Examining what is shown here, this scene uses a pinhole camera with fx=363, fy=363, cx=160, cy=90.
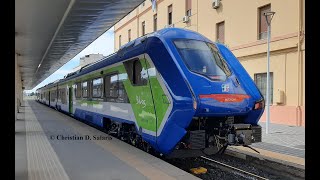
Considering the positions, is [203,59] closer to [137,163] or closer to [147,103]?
[147,103]

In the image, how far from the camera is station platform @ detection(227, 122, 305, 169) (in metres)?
7.83

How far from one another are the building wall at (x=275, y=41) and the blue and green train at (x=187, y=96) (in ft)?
30.3

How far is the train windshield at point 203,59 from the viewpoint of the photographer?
7348 millimetres

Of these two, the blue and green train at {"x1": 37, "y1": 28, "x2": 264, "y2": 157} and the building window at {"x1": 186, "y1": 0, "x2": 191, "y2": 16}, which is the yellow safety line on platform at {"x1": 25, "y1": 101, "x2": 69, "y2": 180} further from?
the building window at {"x1": 186, "y1": 0, "x2": 191, "y2": 16}

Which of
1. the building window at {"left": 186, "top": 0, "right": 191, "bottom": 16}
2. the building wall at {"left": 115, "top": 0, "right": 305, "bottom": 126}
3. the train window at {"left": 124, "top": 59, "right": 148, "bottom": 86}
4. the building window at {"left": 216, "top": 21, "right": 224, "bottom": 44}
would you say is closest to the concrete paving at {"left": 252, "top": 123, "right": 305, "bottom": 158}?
the building wall at {"left": 115, "top": 0, "right": 305, "bottom": 126}

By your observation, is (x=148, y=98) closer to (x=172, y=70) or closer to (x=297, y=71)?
(x=172, y=70)

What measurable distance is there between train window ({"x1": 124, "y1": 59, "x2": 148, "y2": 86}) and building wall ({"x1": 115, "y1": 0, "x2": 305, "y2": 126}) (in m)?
10.0

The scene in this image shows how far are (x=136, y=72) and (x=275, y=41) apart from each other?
36.8 feet

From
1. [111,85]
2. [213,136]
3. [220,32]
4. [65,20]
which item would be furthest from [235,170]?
[220,32]

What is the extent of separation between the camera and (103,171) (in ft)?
21.3

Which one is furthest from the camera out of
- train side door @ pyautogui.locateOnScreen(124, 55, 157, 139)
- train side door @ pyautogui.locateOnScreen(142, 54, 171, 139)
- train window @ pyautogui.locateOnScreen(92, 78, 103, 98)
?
train window @ pyautogui.locateOnScreen(92, 78, 103, 98)

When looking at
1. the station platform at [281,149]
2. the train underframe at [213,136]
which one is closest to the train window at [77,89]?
the station platform at [281,149]

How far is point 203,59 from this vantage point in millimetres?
7586

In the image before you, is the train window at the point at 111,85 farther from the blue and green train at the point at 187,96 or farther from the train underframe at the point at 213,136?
the train underframe at the point at 213,136
